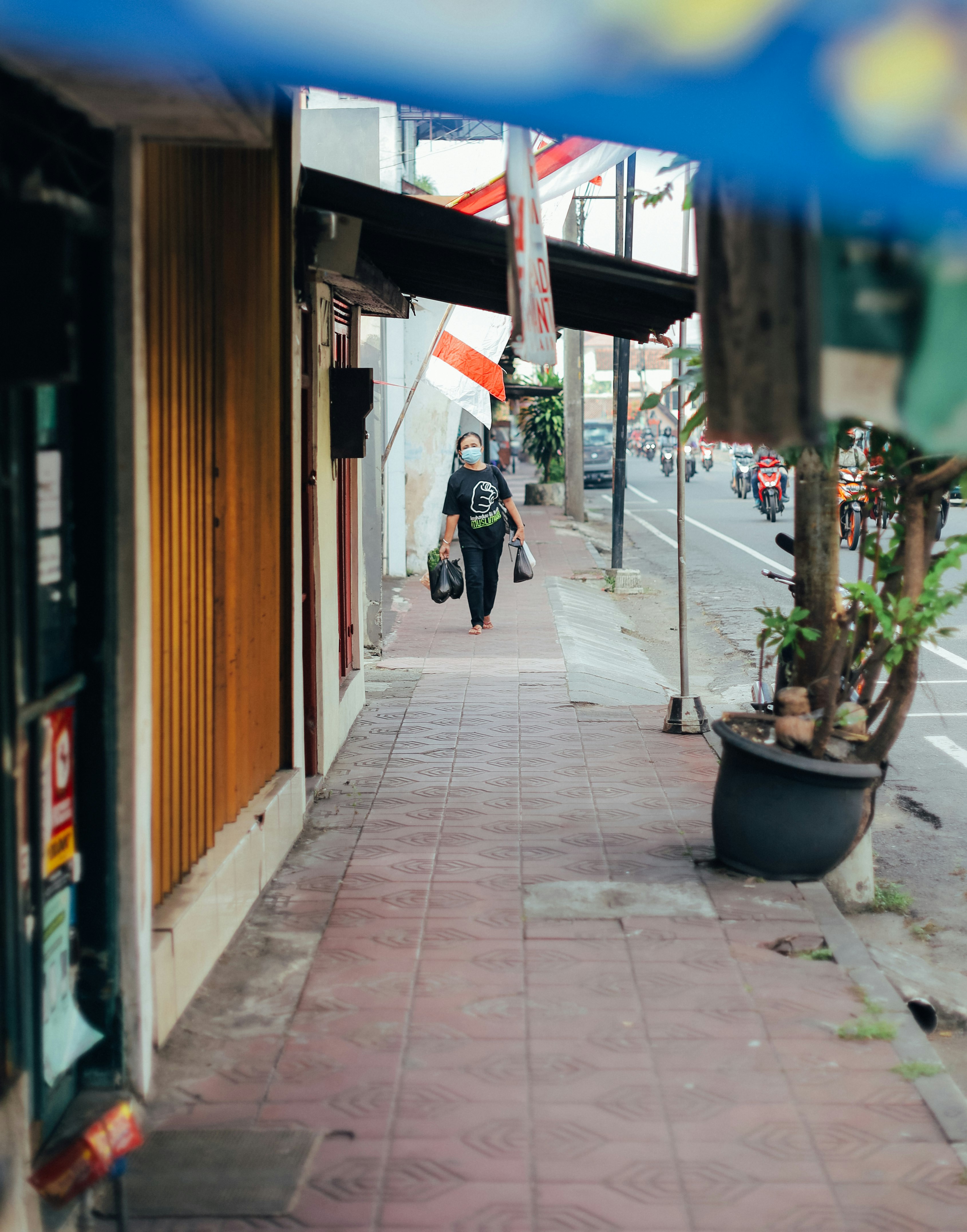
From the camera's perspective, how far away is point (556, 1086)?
3949 millimetres

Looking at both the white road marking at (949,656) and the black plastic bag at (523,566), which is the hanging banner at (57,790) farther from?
the white road marking at (949,656)

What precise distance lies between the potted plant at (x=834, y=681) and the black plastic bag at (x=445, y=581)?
235 inches

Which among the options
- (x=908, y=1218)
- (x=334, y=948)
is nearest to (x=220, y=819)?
(x=334, y=948)

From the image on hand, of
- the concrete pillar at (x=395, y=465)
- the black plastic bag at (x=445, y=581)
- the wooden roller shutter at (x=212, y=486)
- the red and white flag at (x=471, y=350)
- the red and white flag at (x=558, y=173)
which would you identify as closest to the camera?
the wooden roller shutter at (x=212, y=486)

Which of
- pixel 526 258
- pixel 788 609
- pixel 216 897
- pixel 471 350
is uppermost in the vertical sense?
pixel 471 350

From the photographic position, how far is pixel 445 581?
11539 millimetres

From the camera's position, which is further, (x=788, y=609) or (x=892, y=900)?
(x=788, y=609)

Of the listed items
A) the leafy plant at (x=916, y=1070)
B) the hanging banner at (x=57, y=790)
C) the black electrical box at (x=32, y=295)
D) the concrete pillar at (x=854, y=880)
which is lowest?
the leafy plant at (x=916, y=1070)

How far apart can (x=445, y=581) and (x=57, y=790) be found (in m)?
8.21

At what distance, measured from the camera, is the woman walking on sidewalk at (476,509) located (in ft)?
38.8

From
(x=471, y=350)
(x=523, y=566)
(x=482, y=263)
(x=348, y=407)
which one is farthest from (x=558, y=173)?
(x=523, y=566)

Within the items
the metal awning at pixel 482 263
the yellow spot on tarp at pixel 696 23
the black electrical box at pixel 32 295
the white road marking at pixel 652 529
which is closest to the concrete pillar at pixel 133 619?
the black electrical box at pixel 32 295

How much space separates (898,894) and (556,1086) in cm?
275

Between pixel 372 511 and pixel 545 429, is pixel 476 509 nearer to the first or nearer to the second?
pixel 372 511
